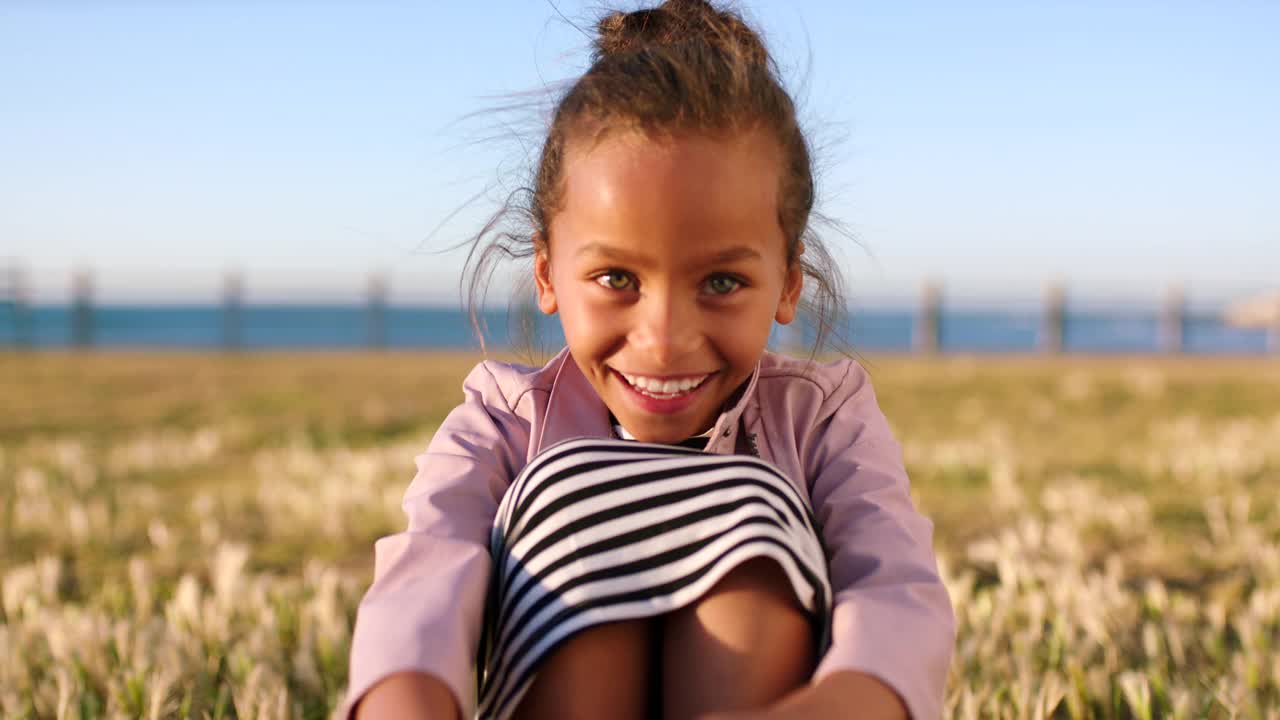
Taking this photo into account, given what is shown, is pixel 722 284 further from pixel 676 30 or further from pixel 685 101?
pixel 676 30

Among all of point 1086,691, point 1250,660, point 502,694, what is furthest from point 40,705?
point 1250,660

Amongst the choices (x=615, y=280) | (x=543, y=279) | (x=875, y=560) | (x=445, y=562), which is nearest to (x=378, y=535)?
(x=543, y=279)

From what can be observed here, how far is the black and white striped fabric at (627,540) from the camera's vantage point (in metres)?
1.76

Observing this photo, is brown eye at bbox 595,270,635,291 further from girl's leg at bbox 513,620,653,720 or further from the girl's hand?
the girl's hand

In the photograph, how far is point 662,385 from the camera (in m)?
2.07

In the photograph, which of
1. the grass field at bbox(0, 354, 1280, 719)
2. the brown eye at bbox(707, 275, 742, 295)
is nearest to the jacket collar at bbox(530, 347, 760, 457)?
the brown eye at bbox(707, 275, 742, 295)

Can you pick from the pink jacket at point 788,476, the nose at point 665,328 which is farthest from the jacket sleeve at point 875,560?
the nose at point 665,328

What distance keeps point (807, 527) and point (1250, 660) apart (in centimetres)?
160

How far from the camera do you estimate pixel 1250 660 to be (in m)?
2.82

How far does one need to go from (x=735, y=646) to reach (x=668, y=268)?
631mm

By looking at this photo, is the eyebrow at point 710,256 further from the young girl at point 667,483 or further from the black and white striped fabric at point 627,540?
the black and white striped fabric at point 627,540

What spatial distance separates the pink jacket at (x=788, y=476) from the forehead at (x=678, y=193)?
0.38 m

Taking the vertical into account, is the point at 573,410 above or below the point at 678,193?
below

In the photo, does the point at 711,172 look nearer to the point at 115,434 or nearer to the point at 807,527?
the point at 807,527
